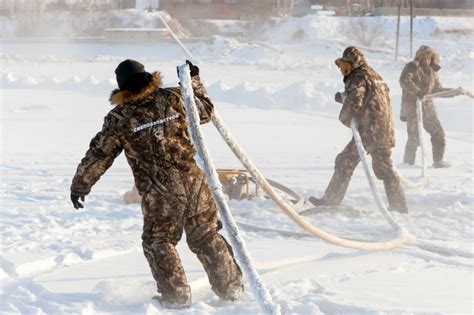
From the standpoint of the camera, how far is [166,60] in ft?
129

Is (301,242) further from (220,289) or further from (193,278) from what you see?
(220,289)

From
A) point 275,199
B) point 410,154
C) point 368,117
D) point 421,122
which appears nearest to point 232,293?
A: point 275,199

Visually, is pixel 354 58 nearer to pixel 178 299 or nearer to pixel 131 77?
pixel 131 77

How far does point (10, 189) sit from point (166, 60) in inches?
1181

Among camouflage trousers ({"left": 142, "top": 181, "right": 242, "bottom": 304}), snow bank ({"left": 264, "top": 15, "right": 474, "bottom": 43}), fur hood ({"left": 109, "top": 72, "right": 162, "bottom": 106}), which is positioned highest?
fur hood ({"left": 109, "top": 72, "right": 162, "bottom": 106})

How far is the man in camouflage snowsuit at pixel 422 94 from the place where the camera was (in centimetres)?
1105

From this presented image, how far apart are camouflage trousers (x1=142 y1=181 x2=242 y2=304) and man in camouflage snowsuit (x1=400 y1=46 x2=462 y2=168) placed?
21.7 feet

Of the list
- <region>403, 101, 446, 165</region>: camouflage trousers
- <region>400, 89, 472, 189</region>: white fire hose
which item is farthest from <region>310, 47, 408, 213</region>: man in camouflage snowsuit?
<region>403, 101, 446, 165</region>: camouflage trousers

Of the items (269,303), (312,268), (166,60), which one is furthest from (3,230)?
(166,60)

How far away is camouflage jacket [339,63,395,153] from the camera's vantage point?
26.2ft

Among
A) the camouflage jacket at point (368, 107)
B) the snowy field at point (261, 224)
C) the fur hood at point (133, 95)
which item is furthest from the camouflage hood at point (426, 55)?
the fur hood at point (133, 95)

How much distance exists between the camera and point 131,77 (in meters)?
4.73

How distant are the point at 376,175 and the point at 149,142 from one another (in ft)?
13.2

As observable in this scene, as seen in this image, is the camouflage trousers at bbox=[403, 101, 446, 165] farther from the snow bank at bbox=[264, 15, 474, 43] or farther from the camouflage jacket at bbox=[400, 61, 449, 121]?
the snow bank at bbox=[264, 15, 474, 43]
